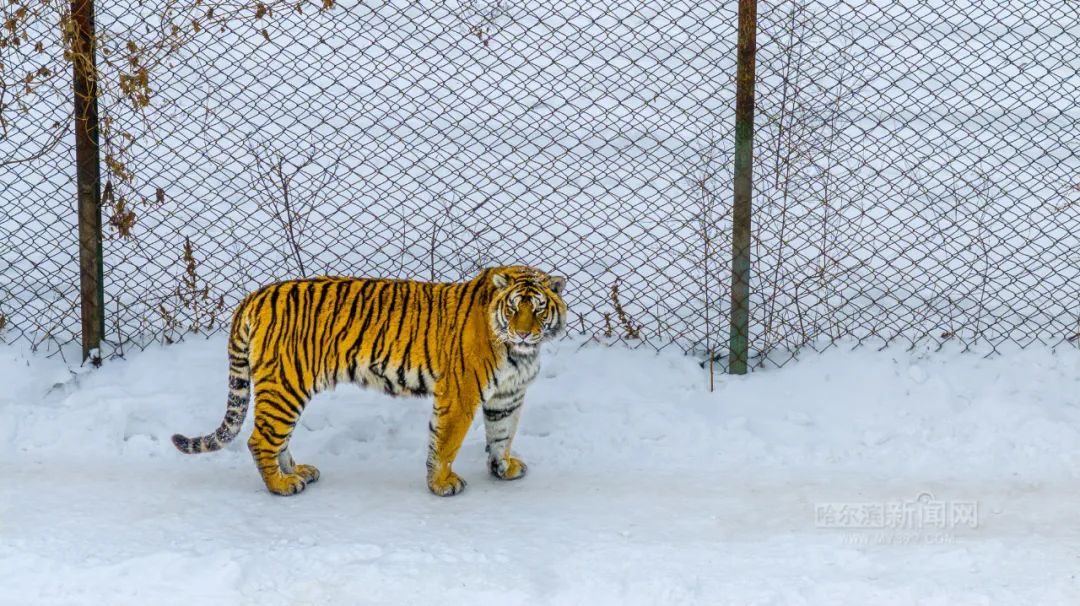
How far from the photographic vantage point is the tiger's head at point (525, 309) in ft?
16.5

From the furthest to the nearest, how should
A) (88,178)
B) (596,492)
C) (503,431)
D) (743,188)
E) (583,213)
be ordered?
(583,213), (88,178), (743,188), (503,431), (596,492)

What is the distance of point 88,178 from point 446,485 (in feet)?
7.93

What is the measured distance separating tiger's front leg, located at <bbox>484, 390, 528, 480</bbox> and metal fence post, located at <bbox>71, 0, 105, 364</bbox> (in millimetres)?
2193

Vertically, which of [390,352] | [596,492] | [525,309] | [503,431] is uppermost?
[525,309]

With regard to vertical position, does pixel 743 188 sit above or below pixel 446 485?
above

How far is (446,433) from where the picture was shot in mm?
5137

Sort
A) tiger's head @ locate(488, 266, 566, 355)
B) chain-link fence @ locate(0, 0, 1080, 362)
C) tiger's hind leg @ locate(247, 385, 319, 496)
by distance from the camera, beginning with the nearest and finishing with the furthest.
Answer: tiger's head @ locate(488, 266, 566, 355)
tiger's hind leg @ locate(247, 385, 319, 496)
chain-link fence @ locate(0, 0, 1080, 362)

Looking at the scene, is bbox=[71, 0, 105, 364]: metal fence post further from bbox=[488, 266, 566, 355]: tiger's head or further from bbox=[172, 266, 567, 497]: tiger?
bbox=[488, 266, 566, 355]: tiger's head

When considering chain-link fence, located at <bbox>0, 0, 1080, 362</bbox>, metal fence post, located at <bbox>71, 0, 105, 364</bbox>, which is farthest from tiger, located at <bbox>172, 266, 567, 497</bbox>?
metal fence post, located at <bbox>71, 0, 105, 364</bbox>

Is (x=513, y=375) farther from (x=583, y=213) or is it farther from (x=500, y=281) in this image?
(x=583, y=213)

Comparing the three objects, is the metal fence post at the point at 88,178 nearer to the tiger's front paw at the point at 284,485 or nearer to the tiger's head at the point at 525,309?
the tiger's front paw at the point at 284,485

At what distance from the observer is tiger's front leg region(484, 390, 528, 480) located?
529 cm

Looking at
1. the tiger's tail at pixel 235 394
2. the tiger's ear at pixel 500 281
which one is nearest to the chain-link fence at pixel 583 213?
the tiger's tail at pixel 235 394

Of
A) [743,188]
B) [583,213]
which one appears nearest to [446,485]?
[743,188]
